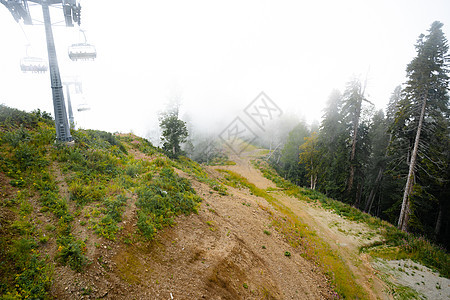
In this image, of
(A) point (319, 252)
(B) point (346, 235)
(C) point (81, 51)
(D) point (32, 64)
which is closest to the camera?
(A) point (319, 252)

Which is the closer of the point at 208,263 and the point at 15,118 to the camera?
the point at 208,263

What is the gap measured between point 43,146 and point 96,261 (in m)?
7.16

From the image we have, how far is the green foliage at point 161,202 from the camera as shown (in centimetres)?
786

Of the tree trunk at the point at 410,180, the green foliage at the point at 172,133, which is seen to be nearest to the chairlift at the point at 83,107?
the green foliage at the point at 172,133

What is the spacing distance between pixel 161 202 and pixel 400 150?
2041cm

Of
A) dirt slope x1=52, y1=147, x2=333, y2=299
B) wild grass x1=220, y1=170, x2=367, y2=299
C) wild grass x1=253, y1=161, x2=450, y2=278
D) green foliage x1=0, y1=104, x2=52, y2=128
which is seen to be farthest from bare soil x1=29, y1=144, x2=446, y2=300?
green foliage x1=0, y1=104, x2=52, y2=128

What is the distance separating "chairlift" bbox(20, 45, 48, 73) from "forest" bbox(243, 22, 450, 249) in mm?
28389

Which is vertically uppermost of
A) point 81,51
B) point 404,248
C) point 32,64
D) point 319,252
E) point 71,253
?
point 81,51

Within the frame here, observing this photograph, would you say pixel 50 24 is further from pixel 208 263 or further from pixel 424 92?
pixel 424 92

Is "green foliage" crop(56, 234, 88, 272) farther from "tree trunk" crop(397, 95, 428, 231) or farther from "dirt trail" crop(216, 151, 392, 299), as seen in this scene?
"tree trunk" crop(397, 95, 428, 231)

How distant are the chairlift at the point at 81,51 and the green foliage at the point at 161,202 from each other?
30.3 feet

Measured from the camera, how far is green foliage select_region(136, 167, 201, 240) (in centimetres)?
786

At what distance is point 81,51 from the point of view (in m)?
12.4

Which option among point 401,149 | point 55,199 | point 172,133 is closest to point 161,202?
point 55,199
